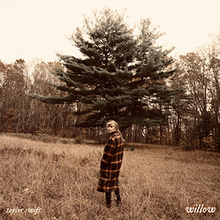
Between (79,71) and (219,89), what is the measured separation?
13710 millimetres

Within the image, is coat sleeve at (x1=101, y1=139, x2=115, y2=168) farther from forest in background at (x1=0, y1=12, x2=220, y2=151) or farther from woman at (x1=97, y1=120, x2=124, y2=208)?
forest in background at (x1=0, y1=12, x2=220, y2=151)

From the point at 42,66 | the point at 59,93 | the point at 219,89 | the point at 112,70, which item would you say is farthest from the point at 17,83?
the point at 219,89

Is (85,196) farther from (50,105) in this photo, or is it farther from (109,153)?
(50,105)

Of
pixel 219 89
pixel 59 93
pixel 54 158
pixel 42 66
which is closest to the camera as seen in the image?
pixel 54 158

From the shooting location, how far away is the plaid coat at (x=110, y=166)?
3.04m

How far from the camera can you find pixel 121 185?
451 cm

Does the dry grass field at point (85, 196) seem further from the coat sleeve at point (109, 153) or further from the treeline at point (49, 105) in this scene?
the treeline at point (49, 105)

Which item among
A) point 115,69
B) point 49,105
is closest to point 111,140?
point 115,69

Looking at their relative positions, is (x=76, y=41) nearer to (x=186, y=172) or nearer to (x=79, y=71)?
(x=79, y=71)

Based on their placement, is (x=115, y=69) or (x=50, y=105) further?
(x=50, y=105)

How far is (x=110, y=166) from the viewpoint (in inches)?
121

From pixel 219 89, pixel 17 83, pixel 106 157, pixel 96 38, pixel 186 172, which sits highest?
pixel 96 38

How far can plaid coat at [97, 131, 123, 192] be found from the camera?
304 cm

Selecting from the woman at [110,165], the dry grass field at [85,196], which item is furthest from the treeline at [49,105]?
the woman at [110,165]
